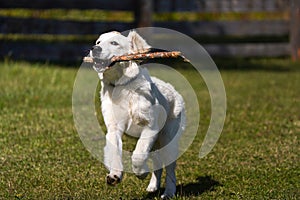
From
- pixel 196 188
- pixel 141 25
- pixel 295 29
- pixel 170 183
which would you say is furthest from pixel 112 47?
pixel 295 29

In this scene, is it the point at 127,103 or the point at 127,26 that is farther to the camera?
the point at 127,26

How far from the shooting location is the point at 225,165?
19.8 ft

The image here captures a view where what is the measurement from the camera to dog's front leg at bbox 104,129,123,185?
175 inches

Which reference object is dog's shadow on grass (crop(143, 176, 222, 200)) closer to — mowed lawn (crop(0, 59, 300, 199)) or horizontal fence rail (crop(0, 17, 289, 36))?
mowed lawn (crop(0, 59, 300, 199))

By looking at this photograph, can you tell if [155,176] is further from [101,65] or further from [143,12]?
[143,12]

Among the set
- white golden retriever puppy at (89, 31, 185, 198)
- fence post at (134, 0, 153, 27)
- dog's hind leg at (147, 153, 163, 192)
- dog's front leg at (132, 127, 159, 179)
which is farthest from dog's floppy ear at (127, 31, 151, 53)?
fence post at (134, 0, 153, 27)

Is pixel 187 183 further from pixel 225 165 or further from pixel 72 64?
pixel 72 64

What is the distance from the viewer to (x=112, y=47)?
4.79 metres

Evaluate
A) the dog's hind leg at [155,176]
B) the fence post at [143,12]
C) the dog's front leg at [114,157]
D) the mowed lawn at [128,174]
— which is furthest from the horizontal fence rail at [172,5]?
the dog's front leg at [114,157]

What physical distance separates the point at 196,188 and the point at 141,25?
8949 mm

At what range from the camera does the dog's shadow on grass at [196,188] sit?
5.12m

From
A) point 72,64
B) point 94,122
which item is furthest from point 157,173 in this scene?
point 72,64

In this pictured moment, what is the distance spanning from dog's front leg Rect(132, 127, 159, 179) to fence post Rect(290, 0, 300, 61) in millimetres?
10900

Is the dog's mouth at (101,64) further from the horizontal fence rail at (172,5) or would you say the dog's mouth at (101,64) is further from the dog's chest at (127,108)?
the horizontal fence rail at (172,5)
